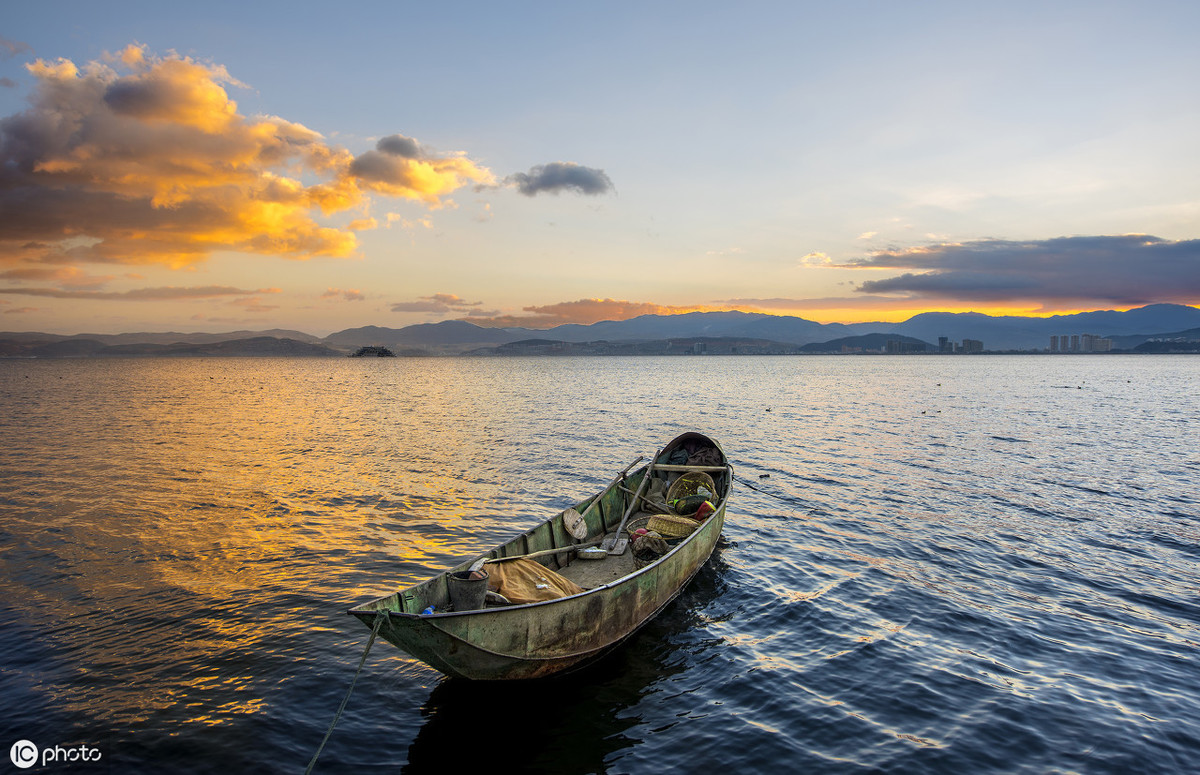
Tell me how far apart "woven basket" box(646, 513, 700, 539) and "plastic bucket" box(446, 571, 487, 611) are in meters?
7.18

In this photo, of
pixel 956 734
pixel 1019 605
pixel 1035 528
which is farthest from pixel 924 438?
pixel 956 734

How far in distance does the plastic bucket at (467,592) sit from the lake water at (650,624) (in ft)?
5.63

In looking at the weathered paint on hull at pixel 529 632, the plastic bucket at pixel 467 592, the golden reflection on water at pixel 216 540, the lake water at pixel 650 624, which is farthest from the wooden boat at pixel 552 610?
the golden reflection on water at pixel 216 540

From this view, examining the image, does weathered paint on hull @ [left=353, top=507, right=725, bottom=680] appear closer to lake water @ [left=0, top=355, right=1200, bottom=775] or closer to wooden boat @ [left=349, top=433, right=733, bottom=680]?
wooden boat @ [left=349, top=433, right=733, bottom=680]

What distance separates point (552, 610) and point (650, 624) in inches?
174

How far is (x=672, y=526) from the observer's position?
648 inches

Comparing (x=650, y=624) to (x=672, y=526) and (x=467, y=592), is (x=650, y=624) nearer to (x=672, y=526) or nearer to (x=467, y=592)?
(x=672, y=526)

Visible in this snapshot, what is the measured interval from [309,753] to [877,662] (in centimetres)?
1060

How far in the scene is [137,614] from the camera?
13.6 meters

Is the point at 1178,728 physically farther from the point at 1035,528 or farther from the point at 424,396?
the point at 424,396

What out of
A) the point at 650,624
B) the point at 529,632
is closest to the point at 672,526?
the point at 650,624

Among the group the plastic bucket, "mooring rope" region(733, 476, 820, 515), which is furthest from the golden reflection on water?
"mooring rope" region(733, 476, 820, 515)

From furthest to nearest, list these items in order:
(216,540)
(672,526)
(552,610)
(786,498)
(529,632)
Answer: (786,498) < (216,540) < (672,526) < (552,610) < (529,632)

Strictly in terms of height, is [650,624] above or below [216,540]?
below
